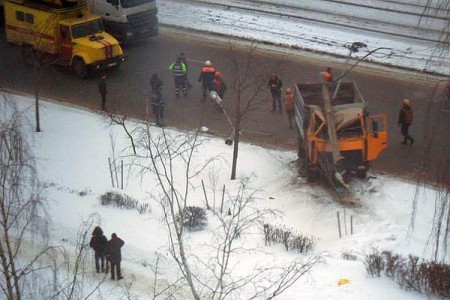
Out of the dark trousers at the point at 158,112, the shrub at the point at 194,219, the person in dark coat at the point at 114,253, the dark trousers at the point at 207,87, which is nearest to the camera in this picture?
the person in dark coat at the point at 114,253

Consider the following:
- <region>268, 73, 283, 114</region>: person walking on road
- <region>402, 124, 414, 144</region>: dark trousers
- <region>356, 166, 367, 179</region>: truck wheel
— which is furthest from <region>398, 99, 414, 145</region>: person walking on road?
<region>268, 73, 283, 114</region>: person walking on road

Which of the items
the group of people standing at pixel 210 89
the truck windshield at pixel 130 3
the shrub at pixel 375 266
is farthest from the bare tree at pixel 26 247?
the truck windshield at pixel 130 3

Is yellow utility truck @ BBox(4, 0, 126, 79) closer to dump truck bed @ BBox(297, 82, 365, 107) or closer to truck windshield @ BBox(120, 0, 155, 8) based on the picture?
truck windshield @ BBox(120, 0, 155, 8)

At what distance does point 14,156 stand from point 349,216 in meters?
8.05

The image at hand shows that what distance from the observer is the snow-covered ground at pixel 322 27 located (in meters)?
29.6

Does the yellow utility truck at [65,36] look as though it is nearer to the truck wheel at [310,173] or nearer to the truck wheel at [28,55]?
the truck wheel at [28,55]

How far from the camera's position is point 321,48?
→ 29.9 m

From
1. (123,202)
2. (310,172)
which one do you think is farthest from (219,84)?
(123,202)

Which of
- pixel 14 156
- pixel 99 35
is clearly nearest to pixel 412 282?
pixel 14 156

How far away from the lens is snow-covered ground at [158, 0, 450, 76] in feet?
97.0

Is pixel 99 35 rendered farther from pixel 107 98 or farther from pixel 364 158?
pixel 364 158

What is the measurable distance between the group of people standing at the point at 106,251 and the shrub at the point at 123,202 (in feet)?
8.00

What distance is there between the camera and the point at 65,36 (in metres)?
27.9

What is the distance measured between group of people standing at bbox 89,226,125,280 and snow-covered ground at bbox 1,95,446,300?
215mm
